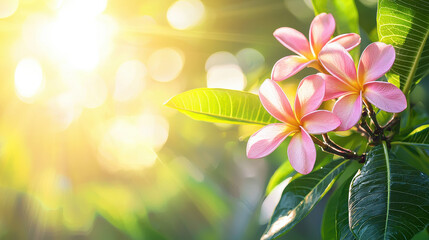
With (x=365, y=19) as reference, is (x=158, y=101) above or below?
below

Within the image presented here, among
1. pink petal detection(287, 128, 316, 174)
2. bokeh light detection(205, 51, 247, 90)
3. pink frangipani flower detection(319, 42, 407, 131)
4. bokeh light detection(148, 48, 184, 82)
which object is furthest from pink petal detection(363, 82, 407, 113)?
bokeh light detection(148, 48, 184, 82)

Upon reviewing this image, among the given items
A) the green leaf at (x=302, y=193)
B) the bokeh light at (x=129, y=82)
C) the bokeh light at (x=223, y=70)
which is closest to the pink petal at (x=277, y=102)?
the green leaf at (x=302, y=193)

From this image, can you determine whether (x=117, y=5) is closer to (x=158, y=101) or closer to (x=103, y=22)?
(x=103, y=22)

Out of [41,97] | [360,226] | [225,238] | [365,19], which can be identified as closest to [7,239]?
[41,97]

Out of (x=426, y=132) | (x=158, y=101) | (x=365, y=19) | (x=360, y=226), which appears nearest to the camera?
(x=360, y=226)

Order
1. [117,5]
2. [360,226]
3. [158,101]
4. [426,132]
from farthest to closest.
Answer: [158,101], [117,5], [426,132], [360,226]

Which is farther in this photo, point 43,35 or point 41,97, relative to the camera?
point 41,97
